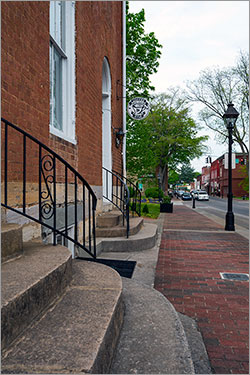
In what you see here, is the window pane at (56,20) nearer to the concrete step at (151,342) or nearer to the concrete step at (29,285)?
the concrete step at (29,285)

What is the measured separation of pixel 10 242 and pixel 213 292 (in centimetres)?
278

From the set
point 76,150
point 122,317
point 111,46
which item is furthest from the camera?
point 111,46

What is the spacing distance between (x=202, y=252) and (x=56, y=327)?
16.5 ft

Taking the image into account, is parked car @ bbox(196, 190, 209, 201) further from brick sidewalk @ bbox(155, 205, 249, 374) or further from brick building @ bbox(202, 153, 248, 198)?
brick sidewalk @ bbox(155, 205, 249, 374)

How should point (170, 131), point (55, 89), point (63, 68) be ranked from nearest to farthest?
point (55, 89) → point (63, 68) → point (170, 131)

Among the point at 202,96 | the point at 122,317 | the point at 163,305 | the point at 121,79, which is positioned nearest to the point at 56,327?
the point at 122,317

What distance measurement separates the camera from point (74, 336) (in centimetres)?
166

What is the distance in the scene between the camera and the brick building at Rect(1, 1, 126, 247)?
3.03m

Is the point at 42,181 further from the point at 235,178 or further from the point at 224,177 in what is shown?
the point at 224,177

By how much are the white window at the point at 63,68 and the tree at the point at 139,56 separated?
10.4 meters

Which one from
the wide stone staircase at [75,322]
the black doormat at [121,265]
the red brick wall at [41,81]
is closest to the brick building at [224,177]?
the red brick wall at [41,81]

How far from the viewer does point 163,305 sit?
2588 mm

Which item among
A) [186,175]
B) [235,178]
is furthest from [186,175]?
[235,178]

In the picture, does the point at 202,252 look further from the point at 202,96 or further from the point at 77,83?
the point at 202,96
